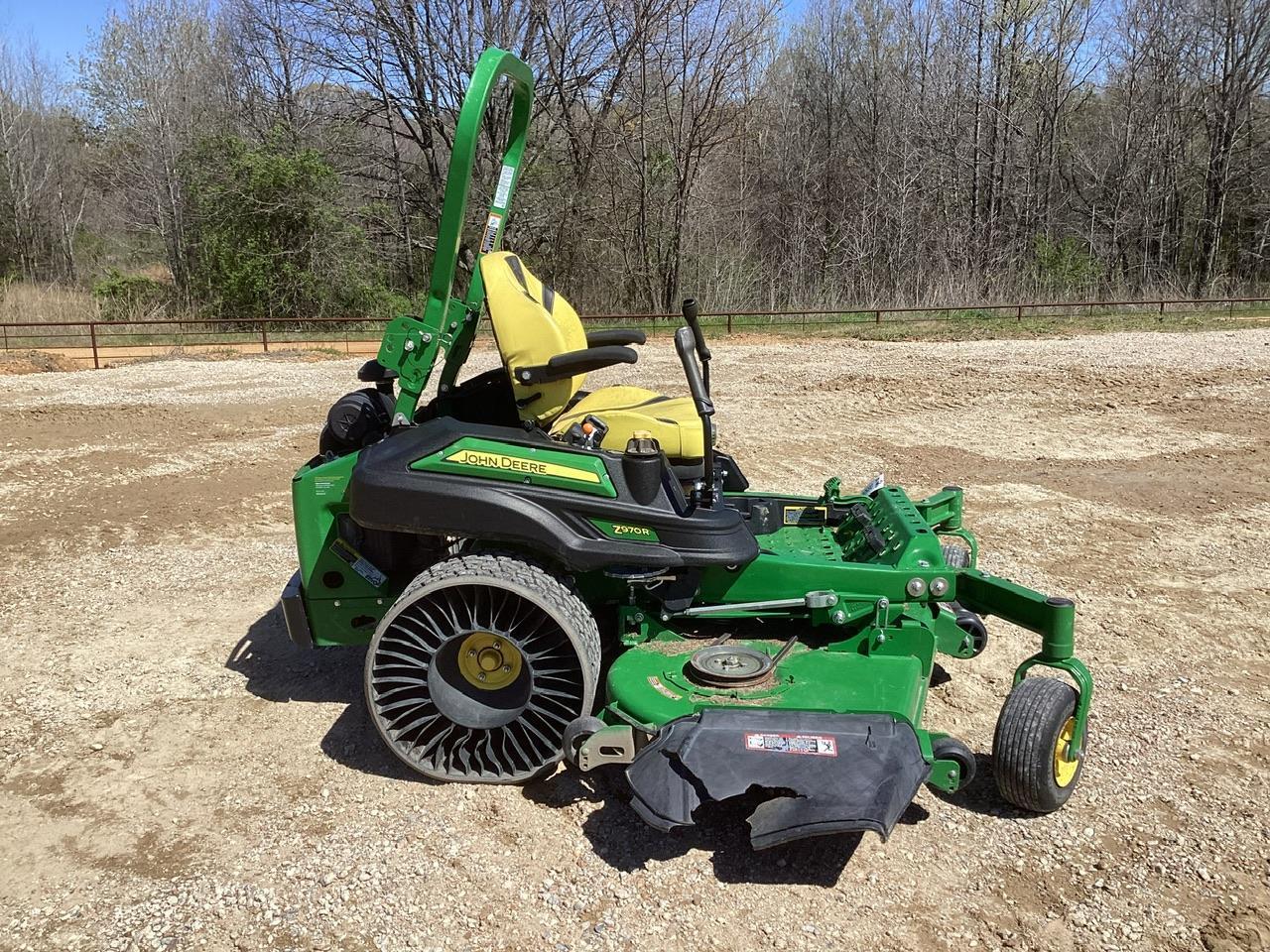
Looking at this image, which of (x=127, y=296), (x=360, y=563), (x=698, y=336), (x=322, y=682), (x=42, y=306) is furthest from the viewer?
(x=127, y=296)

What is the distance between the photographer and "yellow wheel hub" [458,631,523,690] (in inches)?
135

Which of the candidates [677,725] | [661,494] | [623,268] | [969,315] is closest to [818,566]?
[661,494]

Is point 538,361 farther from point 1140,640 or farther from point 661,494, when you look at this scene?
point 1140,640

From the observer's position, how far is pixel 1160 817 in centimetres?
331

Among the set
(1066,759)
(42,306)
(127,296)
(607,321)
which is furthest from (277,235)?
(1066,759)

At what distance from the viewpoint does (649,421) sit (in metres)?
3.86

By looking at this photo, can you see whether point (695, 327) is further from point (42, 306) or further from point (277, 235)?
point (42, 306)

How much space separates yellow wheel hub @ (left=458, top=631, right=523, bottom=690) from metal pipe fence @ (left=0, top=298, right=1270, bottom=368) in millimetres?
15464

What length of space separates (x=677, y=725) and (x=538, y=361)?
1.43 meters

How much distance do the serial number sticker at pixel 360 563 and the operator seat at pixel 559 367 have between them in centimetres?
82

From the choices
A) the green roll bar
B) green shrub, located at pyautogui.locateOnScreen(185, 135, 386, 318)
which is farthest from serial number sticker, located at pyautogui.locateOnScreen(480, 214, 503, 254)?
green shrub, located at pyautogui.locateOnScreen(185, 135, 386, 318)

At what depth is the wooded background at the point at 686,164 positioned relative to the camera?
2473cm

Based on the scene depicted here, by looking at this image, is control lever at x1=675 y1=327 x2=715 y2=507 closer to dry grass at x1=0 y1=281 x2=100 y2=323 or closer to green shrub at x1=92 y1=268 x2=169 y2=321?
dry grass at x1=0 y1=281 x2=100 y2=323

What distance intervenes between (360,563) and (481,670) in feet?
2.38
